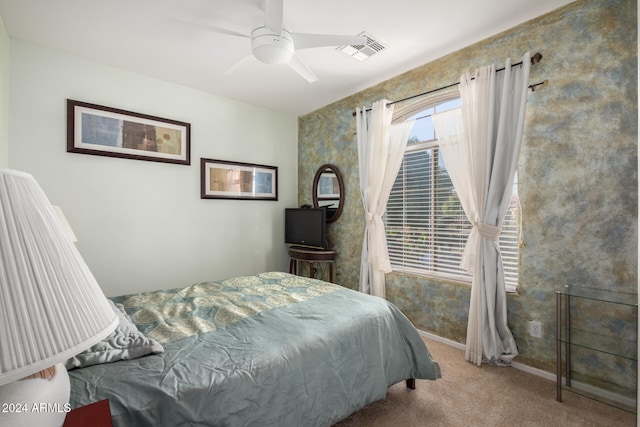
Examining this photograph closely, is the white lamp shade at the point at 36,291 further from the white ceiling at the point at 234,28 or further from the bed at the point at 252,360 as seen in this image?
the white ceiling at the point at 234,28

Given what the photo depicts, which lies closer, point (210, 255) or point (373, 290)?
point (373, 290)

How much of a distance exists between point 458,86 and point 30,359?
3239 millimetres

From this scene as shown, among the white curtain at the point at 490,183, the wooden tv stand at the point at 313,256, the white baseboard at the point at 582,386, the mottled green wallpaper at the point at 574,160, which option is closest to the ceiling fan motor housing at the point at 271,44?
the white curtain at the point at 490,183

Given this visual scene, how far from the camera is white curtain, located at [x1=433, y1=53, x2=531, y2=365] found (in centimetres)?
242

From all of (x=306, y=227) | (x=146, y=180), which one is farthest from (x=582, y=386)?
(x=146, y=180)

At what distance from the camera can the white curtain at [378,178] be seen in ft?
10.8

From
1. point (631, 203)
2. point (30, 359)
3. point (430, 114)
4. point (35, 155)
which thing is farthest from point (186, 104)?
point (631, 203)

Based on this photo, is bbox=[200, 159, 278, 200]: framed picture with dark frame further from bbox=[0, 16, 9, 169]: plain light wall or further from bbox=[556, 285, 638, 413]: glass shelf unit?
bbox=[556, 285, 638, 413]: glass shelf unit

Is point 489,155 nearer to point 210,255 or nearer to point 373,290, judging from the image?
point 373,290

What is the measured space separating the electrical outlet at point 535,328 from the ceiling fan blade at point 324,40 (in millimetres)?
2495

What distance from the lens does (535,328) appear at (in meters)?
2.37

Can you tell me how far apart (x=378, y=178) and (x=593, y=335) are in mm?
2186

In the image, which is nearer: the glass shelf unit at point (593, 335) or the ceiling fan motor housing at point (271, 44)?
the glass shelf unit at point (593, 335)

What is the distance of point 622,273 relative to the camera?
6.57 ft
